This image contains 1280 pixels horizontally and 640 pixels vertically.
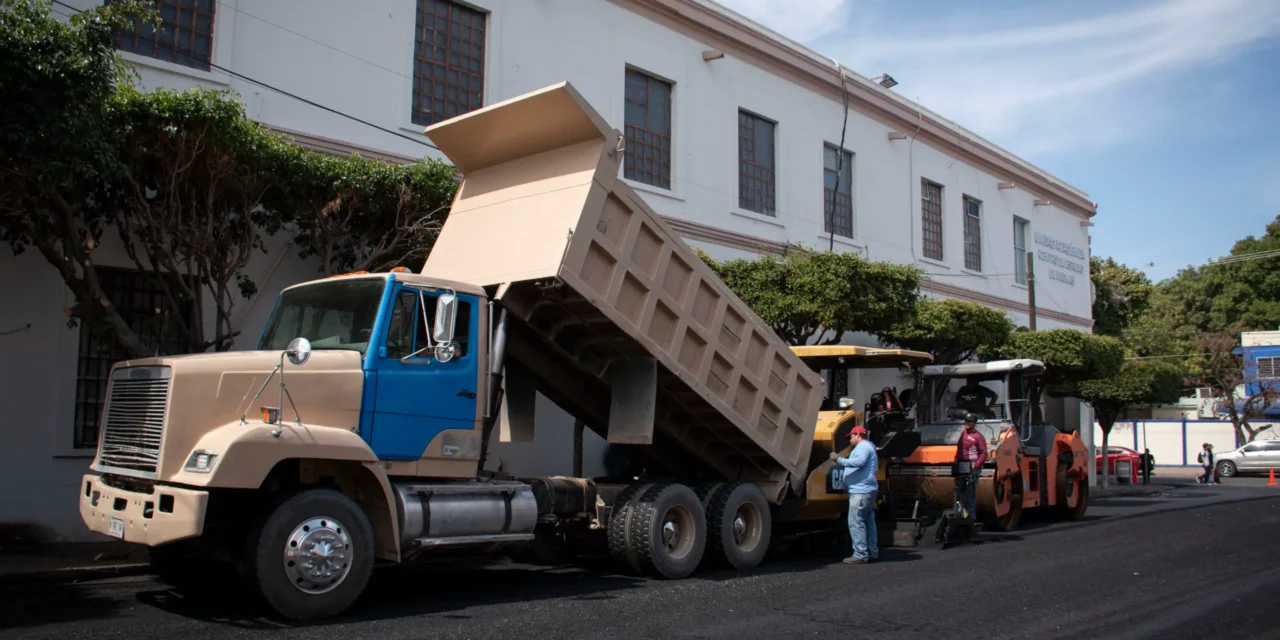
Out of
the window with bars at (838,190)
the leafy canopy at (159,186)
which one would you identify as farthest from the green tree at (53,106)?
the window with bars at (838,190)

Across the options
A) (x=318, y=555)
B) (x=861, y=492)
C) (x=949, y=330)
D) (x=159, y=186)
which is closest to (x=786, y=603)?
(x=861, y=492)

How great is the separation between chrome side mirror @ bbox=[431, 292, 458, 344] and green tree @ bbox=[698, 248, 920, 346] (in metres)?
8.30

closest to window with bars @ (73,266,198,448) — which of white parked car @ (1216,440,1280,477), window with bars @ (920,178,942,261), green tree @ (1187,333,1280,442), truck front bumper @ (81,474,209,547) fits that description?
truck front bumper @ (81,474,209,547)

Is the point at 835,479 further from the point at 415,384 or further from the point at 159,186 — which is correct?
the point at 159,186

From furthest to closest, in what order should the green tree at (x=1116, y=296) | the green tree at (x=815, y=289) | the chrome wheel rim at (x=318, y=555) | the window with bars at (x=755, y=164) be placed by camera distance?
the green tree at (x=1116, y=296)
the window with bars at (x=755, y=164)
the green tree at (x=815, y=289)
the chrome wheel rim at (x=318, y=555)

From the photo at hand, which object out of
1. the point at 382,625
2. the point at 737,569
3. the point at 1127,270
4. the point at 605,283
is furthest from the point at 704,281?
the point at 1127,270

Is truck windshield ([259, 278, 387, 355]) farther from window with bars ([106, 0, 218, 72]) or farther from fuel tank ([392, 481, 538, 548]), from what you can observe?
window with bars ([106, 0, 218, 72])

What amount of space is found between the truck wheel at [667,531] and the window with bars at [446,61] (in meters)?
7.60

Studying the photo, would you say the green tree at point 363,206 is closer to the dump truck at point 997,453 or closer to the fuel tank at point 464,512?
the fuel tank at point 464,512

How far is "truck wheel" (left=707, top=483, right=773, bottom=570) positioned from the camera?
9.60 metres

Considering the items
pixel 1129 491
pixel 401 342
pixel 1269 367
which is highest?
pixel 1269 367

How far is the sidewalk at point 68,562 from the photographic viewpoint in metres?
8.58

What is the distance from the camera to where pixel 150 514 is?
6.49 meters

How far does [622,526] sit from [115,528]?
412cm
